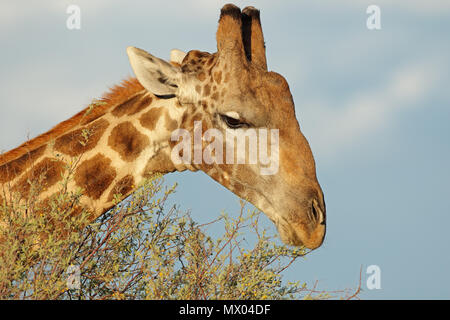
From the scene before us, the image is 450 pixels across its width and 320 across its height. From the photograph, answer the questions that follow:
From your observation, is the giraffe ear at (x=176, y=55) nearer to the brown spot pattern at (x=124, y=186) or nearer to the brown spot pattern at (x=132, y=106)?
the brown spot pattern at (x=132, y=106)

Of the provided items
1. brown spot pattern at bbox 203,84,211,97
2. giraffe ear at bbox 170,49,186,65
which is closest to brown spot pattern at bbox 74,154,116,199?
brown spot pattern at bbox 203,84,211,97

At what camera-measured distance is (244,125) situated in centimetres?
708

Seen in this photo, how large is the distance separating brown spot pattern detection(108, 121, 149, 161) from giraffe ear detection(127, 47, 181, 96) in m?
0.60

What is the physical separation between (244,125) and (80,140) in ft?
7.24

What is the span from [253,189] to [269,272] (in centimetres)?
102

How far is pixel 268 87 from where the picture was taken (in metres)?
7.19

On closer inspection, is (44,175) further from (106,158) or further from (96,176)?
(106,158)

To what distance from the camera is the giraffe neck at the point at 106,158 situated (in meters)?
7.50

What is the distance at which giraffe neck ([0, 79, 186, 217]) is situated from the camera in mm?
7500

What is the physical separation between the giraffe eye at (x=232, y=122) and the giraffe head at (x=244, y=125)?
0.5 inches

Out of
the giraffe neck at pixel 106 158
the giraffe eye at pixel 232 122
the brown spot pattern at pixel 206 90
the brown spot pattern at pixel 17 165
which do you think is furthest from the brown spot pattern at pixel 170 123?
the brown spot pattern at pixel 17 165

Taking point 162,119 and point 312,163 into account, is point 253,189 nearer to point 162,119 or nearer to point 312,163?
point 312,163
